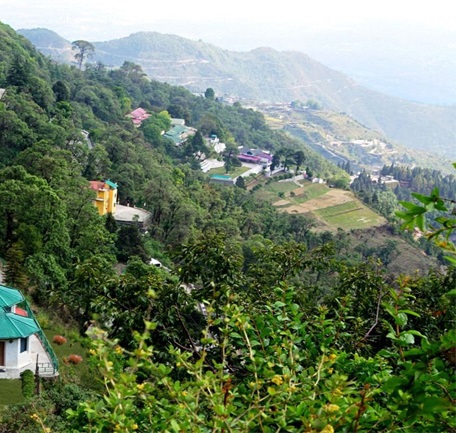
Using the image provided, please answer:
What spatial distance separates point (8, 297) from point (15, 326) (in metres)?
0.78

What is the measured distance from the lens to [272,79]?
172 m

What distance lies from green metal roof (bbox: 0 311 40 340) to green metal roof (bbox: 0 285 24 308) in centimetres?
18

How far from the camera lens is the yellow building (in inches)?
875

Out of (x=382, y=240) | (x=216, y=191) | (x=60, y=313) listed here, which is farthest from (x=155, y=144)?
(x=60, y=313)

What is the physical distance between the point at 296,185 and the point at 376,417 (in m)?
42.8

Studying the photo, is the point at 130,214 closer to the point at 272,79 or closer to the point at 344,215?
the point at 344,215

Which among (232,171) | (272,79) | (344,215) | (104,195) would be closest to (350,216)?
(344,215)

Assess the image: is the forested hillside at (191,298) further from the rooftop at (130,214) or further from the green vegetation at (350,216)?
the green vegetation at (350,216)

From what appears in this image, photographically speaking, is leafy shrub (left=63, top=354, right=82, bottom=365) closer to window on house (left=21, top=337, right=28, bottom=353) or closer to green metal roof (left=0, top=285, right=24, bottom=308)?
window on house (left=21, top=337, right=28, bottom=353)

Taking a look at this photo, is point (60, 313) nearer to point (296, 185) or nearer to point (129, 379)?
point (129, 379)

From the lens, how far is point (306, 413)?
244cm

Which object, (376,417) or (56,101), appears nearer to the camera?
(376,417)

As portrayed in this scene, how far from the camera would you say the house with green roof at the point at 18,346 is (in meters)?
10.0

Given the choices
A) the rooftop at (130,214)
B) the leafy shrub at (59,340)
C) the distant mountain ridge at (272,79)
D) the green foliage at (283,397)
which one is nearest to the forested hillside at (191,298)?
the green foliage at (283,397)
